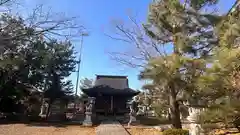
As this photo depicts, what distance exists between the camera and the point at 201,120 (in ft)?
18.9

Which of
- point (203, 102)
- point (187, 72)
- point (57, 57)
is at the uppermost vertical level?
point (57, 57)

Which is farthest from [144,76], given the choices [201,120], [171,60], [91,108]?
[91,108]

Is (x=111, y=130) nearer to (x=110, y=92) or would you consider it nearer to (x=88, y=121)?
(x=88, y=121)

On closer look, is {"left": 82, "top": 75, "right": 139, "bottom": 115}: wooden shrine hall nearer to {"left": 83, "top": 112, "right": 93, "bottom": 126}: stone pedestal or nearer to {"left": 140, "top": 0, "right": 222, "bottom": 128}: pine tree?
{"left": 83, "top": 112, "right": 93, "bottom": 126}: stone pedestal

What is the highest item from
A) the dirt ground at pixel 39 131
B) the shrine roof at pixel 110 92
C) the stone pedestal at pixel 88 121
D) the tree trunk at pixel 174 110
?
the shrine roof at pixel 110 92

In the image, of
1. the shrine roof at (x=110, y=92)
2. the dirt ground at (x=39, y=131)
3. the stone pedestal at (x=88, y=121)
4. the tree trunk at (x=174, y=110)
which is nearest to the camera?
the tree trunk at (x=174, y=110)

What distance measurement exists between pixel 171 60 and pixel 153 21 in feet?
9.53

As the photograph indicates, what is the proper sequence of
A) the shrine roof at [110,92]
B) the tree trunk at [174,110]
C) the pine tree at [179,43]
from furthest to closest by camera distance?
the shrine roof at [110,92], the tree trunk at [174,110], the pine tree at [179,43]

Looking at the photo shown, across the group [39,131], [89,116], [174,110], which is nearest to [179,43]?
[174,110]

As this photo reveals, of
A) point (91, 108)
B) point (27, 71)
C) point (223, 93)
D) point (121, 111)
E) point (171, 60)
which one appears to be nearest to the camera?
point (223, 93)

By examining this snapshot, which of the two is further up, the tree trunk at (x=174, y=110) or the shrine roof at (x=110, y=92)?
the shrine roof at (x=110, y=92)

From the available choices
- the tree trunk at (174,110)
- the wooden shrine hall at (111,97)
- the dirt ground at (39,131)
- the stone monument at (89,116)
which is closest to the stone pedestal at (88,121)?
the stone monument at (89,116)

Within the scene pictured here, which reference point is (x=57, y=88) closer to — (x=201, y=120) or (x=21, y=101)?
(x=21, y=101)

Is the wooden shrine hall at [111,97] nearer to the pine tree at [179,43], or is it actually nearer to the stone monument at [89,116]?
the stone monument at [89,116]
